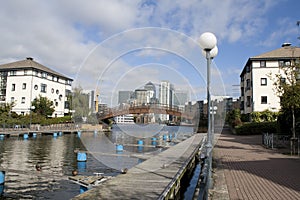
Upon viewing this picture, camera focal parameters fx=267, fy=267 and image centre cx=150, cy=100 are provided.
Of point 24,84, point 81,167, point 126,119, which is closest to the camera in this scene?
point 81,167

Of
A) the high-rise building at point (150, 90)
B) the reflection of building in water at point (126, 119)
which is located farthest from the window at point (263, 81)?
the high-rise building at point (150, 90)

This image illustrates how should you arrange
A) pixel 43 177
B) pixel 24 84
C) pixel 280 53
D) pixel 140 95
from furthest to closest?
pixel 24 84 → pixel 280 53 → pixel 140 95 → pixel 43 177

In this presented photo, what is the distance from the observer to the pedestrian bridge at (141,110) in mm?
19594

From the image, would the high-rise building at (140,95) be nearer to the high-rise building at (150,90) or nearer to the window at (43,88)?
the high-rise building at (150,90)

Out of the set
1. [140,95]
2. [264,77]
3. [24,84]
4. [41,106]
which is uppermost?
[24,84]

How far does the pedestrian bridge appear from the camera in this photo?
1959 cm

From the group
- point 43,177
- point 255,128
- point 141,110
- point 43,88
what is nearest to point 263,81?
point 255,128

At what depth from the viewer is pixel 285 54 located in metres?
41.3

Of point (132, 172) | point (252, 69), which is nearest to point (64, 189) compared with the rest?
point (132, 172)

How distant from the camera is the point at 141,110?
2283 cm

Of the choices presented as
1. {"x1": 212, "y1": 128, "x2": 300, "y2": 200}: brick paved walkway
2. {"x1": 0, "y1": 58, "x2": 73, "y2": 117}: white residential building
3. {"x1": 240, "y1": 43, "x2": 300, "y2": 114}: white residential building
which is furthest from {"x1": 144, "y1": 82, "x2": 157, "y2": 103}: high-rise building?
{"x1": 0, "y1": 58, "x2": 73, "y2": 117}: white residential building

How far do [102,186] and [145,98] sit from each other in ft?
37.7

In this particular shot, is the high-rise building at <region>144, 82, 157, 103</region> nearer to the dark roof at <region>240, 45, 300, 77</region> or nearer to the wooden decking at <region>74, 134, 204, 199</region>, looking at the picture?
the wooden decking at <region>74, 134, 204, 199</region>

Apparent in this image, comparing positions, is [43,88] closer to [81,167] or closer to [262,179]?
[81,167]
